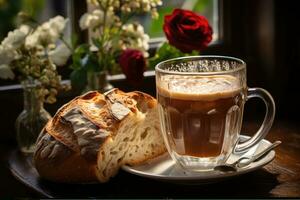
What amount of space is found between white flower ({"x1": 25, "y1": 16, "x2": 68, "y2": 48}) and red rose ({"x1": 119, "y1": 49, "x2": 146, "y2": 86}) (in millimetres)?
134

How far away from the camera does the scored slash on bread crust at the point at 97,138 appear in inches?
40.6

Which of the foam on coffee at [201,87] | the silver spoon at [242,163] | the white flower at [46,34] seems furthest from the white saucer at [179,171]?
the white flower at [46,34]

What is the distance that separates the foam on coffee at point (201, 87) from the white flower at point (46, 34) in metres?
0.30

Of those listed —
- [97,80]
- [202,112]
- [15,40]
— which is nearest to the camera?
[202,112]

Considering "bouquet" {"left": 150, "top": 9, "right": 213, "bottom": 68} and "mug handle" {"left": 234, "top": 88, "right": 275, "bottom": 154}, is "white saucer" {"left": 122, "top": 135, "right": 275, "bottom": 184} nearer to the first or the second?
"mug handle" {"left": 234, "top": 88, "right": 275, "bottom": 154}

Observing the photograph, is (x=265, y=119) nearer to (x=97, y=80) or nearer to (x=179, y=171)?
(x=179, y=171)

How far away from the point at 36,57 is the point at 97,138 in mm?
268

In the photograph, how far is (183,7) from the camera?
156cm

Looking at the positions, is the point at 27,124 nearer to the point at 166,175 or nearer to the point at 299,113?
the point at 166,175

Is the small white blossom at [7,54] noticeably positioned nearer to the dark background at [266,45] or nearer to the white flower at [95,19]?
the white flower at [95,19]

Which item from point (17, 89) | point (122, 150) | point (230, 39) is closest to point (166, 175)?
point (122, 150)

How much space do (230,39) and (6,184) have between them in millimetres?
629

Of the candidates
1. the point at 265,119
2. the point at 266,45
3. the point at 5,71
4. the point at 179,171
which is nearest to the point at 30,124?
the point at 5,71

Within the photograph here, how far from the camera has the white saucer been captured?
3.33ft
